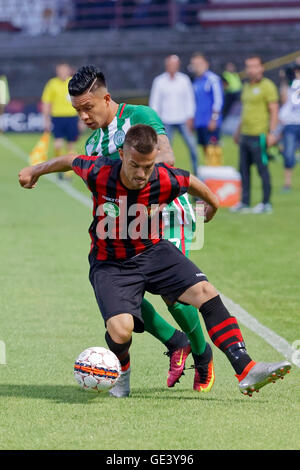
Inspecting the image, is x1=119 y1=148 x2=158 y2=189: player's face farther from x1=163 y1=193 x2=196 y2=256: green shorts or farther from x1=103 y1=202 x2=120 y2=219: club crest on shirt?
x1=163 y1=193 x2=196 y2=256: green shorts

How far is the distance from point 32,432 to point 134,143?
65.9 inches

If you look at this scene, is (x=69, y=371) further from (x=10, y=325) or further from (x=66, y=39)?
(x=66, y=39)

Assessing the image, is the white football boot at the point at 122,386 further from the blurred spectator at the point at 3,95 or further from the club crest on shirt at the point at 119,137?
the blurred spectator at the point at 3,95

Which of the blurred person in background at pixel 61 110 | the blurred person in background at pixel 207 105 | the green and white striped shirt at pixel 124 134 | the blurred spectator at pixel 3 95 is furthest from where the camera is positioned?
the blurred spectator at pixel 3 95

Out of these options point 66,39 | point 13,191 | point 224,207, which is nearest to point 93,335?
point 224,207

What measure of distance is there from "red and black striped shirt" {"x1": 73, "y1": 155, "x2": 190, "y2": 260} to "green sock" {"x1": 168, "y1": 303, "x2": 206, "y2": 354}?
0.49 m

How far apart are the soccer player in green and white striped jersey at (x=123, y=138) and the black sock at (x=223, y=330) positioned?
1.09ft

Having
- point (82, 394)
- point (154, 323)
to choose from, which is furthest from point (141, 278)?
point (82, 394)

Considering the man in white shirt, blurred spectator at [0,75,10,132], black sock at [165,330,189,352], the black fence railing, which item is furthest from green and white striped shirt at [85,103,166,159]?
the black fence railing

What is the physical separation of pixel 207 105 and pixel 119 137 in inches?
544

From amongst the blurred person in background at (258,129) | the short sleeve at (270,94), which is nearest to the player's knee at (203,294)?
the blurred person in background at (258,129)

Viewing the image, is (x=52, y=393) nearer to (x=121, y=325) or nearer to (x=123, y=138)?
(x=121, y=325)

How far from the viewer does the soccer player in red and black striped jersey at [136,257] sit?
5.77 meters

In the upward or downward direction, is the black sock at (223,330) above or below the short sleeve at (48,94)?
below
